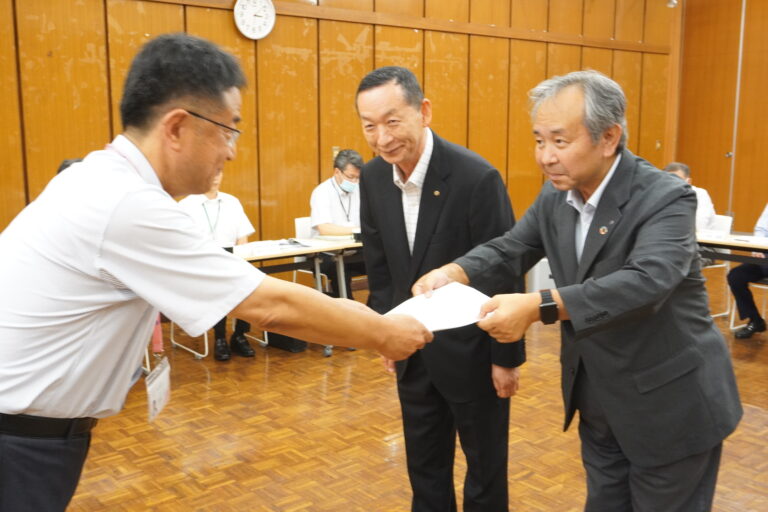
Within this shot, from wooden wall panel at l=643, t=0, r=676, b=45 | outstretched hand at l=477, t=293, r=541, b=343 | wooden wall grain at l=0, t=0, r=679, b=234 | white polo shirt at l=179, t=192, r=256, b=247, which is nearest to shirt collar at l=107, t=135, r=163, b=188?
outstretched hand at l=477, t=293, r=541, b=343

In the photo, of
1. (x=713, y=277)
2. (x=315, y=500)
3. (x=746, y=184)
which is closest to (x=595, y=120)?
(x=315, y=500)

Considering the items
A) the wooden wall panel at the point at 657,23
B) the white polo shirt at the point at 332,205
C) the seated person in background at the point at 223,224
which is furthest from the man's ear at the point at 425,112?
the wooden wall panel at the point at 657,23

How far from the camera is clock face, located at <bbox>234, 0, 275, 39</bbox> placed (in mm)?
7441

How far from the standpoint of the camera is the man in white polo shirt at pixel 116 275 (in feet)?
4.50

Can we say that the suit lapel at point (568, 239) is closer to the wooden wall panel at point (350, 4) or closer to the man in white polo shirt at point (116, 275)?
the man in white polo shirt at point (116, 275)

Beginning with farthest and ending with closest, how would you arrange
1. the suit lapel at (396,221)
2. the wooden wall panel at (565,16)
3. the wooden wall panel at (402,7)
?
1. the wooden wall panel at (565,16)
2. the wooden wall panel at (402,7)
3. the suit lapel at (396,221)

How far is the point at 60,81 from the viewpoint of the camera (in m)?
6.64

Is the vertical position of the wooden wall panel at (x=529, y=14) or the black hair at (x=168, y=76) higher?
the wooden wall panel at (x=529, y=14)

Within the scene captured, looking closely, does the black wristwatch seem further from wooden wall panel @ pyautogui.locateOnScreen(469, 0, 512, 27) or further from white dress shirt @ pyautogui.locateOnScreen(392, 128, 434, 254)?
wooden wall panel @ pyautogui.locateOnScreen(469, 0, 512, 27)

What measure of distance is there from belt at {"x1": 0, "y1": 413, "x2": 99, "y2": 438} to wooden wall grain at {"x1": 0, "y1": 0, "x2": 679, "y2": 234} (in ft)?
16.1

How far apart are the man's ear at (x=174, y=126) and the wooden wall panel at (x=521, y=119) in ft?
28.1

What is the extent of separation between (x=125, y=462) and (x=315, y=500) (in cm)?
114

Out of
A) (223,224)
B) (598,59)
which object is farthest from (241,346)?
(598,59)

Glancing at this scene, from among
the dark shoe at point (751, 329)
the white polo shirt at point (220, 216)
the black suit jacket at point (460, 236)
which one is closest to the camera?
the black suit jacket at point (460, 236)
